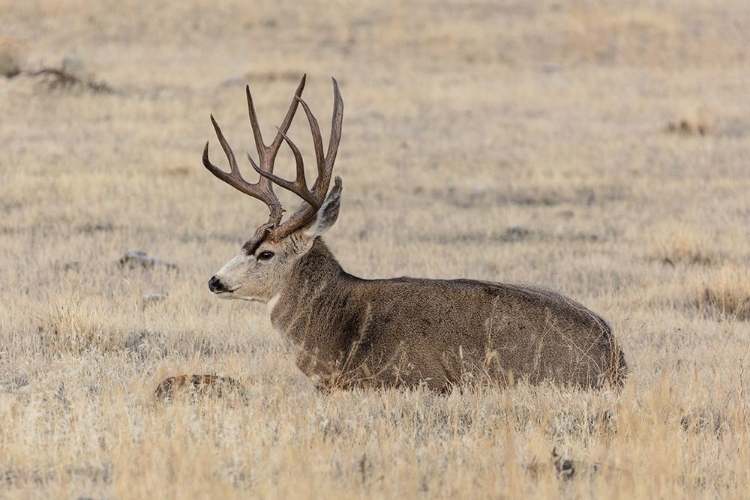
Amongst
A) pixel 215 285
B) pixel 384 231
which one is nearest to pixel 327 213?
pixel 215 285

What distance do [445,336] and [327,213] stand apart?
117 cm

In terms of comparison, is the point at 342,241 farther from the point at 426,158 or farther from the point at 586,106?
the point at 586,106

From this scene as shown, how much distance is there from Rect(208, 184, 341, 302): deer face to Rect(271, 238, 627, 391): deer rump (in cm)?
21

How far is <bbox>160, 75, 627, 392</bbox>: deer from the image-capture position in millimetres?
6977

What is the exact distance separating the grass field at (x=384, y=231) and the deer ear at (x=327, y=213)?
38.8 inches

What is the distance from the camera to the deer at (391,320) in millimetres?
6977

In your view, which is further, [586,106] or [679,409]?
[586,106]

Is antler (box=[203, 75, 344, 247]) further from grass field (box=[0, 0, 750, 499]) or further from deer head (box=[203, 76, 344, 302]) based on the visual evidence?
grass field (box=[0, 0, 750, 499])

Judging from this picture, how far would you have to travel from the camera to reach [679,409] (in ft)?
20.8

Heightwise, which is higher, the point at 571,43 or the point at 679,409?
the point at 571,43

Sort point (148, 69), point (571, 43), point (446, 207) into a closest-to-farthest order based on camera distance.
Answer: point (446, 207) → point (148, 69) → point (571, 43)

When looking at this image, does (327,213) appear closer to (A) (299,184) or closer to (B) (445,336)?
(A) (299,184)

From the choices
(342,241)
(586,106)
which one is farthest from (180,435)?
(586,106)

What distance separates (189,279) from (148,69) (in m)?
17.2
